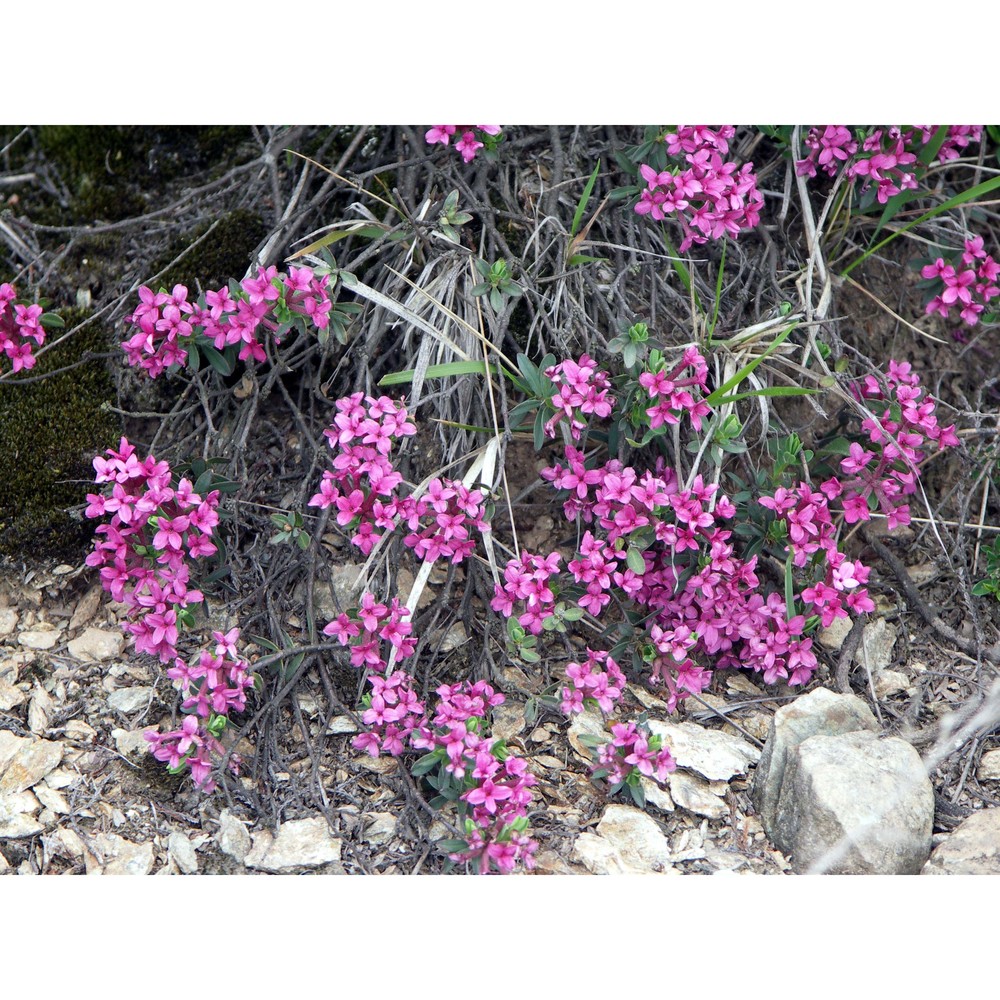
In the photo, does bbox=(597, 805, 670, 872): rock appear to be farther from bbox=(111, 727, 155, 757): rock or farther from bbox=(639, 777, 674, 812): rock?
bbox=(111, 727, 155, 757): rock

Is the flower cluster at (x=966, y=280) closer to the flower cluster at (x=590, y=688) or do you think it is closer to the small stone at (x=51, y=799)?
the flower cluster at (x=590, y=688)

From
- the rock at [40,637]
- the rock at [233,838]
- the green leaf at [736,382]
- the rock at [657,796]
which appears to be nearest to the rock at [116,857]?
the rock at [233,838]

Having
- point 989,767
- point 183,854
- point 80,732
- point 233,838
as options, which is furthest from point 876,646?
point 80,732

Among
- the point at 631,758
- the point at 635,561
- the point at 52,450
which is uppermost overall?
the point at 52,450

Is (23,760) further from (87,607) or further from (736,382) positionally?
(736,382)

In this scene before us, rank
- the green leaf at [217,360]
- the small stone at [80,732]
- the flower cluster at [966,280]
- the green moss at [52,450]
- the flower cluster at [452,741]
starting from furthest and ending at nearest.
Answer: the flower cluster at [966,280] → the green moss at [52,450] → the green leaf at [217,360] → the small stone at [80,732] → the flower cluster at [452,741]

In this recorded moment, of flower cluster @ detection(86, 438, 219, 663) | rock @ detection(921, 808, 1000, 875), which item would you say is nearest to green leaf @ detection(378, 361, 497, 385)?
flower cluster @ detection(86, 438, 219, 663)
